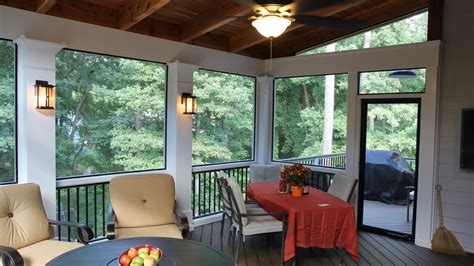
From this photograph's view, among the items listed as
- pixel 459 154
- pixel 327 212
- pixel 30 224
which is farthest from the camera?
pixel 459 154

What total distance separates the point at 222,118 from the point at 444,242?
A: 143 inches

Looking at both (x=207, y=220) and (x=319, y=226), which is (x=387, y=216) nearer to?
(x=319, y=226)

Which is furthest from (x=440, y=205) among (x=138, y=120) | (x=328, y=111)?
(x=138, y=120)

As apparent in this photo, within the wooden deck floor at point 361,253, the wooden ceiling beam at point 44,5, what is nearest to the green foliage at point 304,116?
the wooden deck floor at point 361,253

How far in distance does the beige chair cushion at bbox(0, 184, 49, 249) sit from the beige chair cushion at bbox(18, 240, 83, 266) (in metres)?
0.09

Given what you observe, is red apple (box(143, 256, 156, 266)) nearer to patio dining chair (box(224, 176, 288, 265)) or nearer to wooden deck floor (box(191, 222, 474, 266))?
patio dining chair (box(224, 176, 288, 265))

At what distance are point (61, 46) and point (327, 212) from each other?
3.33 metres

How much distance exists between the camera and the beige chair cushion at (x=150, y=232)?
3.62 meters

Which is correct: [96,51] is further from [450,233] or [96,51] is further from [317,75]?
[450,233]

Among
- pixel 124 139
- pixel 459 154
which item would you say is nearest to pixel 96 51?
pixel 124 139

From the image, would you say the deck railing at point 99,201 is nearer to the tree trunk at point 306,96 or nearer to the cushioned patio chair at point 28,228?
the cushioned patio chair at point 28,228

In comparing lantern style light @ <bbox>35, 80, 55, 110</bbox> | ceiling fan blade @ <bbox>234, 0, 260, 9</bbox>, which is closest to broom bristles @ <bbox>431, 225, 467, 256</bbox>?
ceiling fan blade @ <bbox>234, 0, 260, 9</bbox>

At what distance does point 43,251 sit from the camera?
2992mm

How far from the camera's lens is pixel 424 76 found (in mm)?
4770
